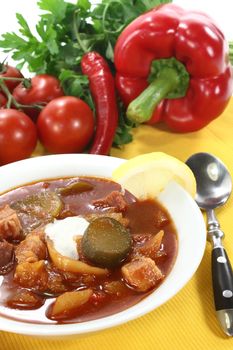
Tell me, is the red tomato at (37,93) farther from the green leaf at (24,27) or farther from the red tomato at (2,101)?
the green leaf at (24,27)

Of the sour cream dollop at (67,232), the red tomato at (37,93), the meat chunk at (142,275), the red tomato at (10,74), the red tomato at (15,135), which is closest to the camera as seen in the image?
the meat chunk at (142,275)

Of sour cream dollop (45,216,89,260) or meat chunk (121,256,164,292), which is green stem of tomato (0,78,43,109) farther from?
meat chunk (121,256,164,292)

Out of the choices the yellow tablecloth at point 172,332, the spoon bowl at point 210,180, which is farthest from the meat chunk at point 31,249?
the spoon bowl at point 210,180

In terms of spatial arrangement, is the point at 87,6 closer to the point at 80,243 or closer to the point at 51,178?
the point at 51,178

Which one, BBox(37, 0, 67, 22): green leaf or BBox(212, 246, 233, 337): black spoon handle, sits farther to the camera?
BBox(37, 0, 67, 22): green leaf

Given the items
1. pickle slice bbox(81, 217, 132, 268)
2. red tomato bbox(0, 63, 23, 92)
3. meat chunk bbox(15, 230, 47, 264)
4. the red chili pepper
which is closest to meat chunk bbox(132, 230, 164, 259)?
pickle slice bbox(81, 217, 132, 268)

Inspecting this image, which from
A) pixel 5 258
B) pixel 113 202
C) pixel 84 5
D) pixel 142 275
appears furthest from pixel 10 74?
pixel 142 275

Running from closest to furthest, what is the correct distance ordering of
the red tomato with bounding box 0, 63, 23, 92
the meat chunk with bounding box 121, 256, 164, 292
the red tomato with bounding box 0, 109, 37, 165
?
the meat chunk with bounding box 121, 256, 164, 292, the red tomato with bounding box 0, 109, 37, 165, the red tomato with bounding box 0, 63, 23, 92
